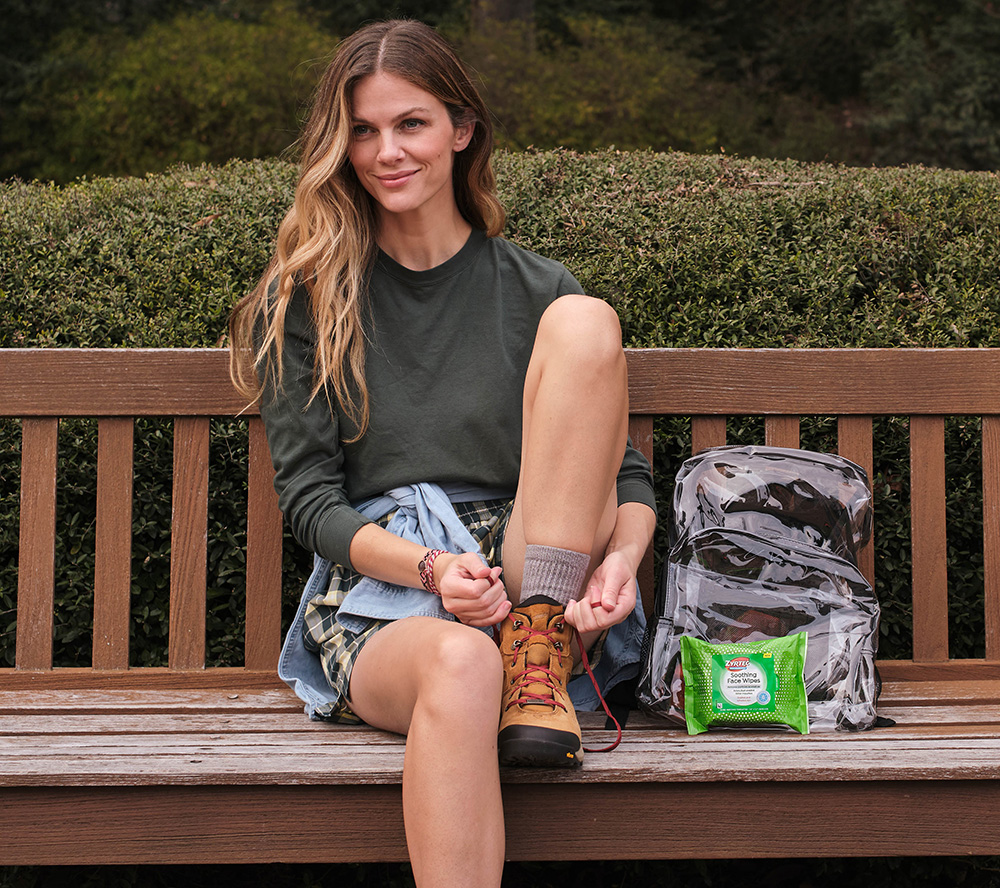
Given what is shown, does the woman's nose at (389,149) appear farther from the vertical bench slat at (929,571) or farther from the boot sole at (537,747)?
the vertical bench slat at (929,571)

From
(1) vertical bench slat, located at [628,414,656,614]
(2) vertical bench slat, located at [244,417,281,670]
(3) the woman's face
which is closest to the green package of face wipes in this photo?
(1) vertical bench slat, located at [628,414,656,614]

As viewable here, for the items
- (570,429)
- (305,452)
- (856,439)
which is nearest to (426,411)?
(305,452)

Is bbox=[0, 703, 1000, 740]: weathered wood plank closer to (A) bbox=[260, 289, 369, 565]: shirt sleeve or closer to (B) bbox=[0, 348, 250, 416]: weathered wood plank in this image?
(A) bbox=[260, 289, 369, 565]: shirt sleeve

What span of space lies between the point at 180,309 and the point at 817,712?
1.98 m

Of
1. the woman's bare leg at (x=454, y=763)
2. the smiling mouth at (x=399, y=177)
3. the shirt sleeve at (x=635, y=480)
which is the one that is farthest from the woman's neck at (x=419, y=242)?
the woman's bare leg at (x=454, y=763)

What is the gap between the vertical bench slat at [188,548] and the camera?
2.45 meters

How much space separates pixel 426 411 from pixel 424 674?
68cm

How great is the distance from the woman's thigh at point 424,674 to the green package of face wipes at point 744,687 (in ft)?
1.66

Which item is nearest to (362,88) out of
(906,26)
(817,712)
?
(817,712)

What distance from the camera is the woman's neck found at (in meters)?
2.38

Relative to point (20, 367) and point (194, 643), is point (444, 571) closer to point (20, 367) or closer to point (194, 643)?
point (194, 643)

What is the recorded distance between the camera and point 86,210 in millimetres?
3203

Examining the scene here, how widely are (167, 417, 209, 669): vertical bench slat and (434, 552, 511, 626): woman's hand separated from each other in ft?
2.58

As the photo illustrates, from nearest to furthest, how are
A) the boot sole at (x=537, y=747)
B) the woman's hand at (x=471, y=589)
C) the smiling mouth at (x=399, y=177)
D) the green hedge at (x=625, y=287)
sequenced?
1. the boot sole at (x=537, y=747)
2. the woman's hand at (x=471, y=589)
3. the smiling mouth at (x=399, y=177)
4. the green hedge at (x=625, y=287)
